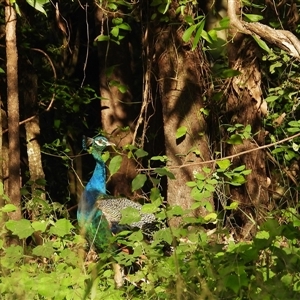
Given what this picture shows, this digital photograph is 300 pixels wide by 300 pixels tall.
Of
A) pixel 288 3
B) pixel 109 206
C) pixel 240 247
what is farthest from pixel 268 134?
pixel 240 247

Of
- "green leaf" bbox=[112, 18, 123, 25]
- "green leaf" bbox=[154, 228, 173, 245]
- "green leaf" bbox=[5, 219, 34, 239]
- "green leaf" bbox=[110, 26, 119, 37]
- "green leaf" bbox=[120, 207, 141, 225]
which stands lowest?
"green leaf" bbox=[154, 228, 173, 245]

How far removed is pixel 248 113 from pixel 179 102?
764 millimetres

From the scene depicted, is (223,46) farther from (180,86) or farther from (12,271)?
(12,271)

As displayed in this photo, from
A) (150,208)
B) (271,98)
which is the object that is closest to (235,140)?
(271,98)

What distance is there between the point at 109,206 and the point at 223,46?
1.54 metres

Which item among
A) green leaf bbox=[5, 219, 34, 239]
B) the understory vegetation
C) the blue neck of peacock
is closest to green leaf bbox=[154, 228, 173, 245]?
the understory vegetation

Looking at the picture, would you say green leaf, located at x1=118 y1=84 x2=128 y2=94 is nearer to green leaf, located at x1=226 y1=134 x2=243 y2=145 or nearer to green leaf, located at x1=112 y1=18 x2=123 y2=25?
→ green leaf, located at x1=112 y1=18 x2=123 y2=25

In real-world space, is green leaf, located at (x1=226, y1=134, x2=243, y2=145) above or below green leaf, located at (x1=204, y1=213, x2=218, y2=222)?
above

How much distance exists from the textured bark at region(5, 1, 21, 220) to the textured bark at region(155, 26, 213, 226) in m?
1.06

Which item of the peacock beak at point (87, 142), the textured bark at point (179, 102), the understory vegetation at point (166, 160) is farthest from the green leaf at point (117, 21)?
the peacock beak at point (87, 142)

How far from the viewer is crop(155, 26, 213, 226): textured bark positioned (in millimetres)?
5926

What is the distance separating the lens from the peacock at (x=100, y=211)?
19.6ft

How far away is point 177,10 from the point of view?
5727mm

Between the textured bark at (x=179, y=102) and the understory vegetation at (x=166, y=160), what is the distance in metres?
0.01
